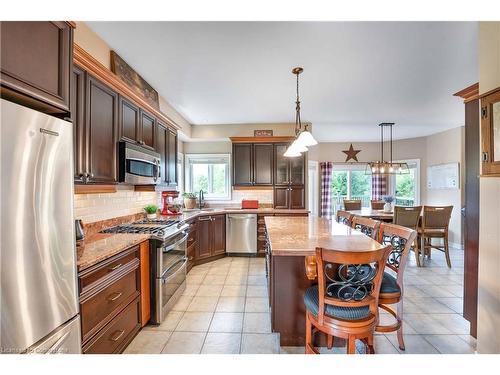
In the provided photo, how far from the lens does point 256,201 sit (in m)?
4.82

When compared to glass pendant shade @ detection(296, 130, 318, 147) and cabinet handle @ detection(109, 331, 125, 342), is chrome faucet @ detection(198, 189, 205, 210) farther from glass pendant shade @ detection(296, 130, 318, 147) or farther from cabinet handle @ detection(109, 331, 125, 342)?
cabinet handle @ detection(109, 331, 125, 342)

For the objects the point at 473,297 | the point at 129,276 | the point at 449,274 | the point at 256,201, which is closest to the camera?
the point at 129,276

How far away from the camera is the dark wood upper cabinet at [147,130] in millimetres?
2676

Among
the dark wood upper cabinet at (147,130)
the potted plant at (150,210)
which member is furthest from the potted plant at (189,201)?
the dark wood upper cabinet at (147,130)

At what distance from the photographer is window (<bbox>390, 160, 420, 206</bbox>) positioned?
20.3 ft

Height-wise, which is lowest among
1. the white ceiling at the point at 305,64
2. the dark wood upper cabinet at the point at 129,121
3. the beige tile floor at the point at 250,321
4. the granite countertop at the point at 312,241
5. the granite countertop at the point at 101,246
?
the beige tile floor at the point at 250,321

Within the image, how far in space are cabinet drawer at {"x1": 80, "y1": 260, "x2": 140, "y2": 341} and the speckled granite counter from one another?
0.19 m

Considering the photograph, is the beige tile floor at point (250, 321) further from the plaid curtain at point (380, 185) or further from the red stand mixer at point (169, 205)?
the plaid curtain at point (380, 185)

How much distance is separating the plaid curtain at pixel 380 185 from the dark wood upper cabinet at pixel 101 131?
6470 mm

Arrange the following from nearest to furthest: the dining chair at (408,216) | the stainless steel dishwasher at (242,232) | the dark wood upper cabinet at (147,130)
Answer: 1. the dark wood upper cabinet at (147,130)
2. the dining chair at (408,216)
3. the stainless steel dishwasher at (242,232)

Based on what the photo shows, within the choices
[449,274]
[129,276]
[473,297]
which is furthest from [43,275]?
[449,274]

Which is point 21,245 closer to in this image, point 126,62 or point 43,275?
point 43,275
